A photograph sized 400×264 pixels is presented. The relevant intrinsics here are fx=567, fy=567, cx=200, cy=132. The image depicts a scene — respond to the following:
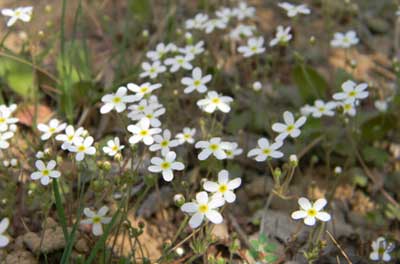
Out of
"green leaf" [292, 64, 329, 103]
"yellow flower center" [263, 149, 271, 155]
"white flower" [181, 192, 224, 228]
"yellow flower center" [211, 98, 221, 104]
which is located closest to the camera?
"white flower" [181, 192, 224, 228]

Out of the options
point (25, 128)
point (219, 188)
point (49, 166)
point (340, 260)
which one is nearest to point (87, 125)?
point (25, 128)

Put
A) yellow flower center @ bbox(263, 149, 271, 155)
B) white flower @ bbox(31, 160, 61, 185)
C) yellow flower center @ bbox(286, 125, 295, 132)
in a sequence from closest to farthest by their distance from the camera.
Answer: white flower @ bbox(31, 160, 61, 185)
yellow flower center @ bbox(263, 149, 271, 155)
yellow flower center @ bbox(286, 125, 295, 132)

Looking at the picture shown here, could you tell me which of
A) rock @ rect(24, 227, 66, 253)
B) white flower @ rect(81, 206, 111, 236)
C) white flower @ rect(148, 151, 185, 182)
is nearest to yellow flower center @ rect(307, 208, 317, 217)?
white flower @ rect(148, 151, 185, 182)

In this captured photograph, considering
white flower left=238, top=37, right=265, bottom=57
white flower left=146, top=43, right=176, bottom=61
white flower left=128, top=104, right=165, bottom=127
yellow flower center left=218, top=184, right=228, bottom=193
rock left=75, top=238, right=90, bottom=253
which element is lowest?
rock left=75, top=238, right=90, bottom=253

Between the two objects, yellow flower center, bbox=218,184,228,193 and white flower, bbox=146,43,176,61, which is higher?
white flower, bbox=146,43,176,61

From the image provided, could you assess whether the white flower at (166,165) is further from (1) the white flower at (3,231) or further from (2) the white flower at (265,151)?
(1) the white flower at (3,231)

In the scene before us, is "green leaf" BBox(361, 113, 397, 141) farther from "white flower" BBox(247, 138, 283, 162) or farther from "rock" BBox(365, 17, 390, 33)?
"rock" BBox(365, 17, 390, 33)

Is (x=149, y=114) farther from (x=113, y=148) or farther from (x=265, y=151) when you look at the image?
(x=265, y=151)
